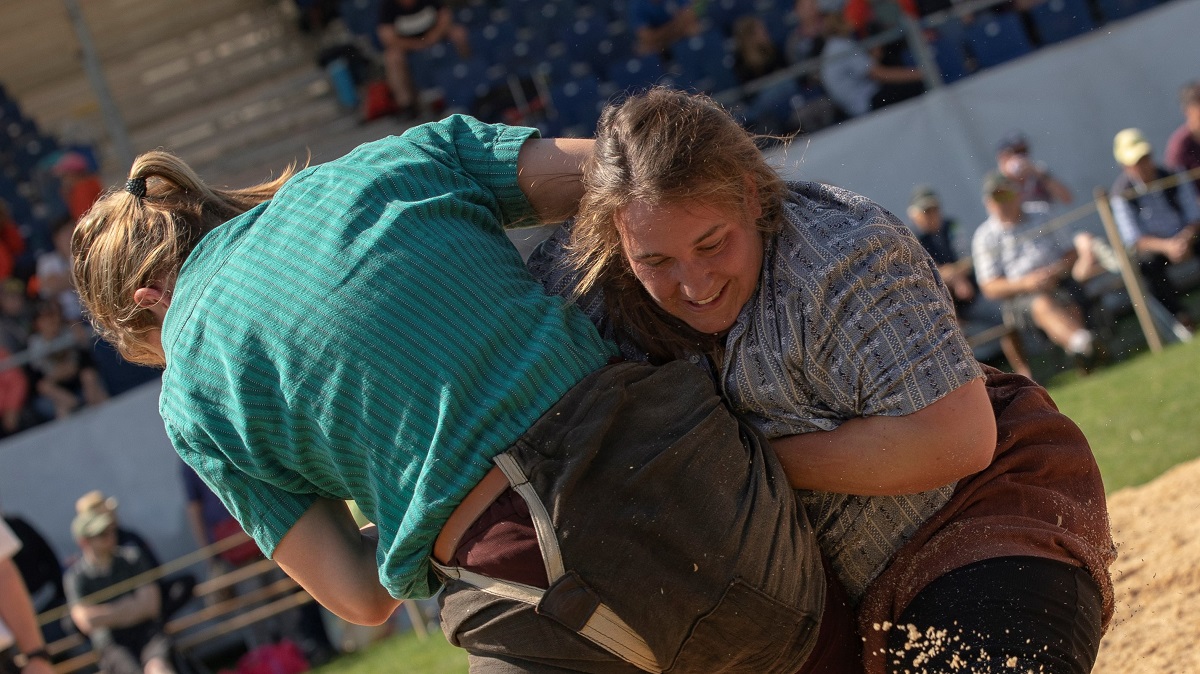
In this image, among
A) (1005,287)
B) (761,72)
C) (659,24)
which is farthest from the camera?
(659,24)

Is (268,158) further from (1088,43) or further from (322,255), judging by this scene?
(322,255)

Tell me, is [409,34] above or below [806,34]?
above

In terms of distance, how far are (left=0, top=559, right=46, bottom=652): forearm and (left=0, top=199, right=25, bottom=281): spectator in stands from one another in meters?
6.08

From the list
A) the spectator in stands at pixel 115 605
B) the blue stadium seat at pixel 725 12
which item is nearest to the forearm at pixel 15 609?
the spectator in stands at pixel 115 605

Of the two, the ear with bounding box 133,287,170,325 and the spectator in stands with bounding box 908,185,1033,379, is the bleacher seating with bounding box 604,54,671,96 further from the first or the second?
the ear with bounding box 133,287,170,325

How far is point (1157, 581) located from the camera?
3721 millimetres

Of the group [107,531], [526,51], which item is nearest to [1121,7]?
[526,51]

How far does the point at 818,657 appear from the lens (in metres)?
2.24

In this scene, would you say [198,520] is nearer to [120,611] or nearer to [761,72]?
[120,611]

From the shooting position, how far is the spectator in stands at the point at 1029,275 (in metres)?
7.95

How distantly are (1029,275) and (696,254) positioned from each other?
21.2 feet

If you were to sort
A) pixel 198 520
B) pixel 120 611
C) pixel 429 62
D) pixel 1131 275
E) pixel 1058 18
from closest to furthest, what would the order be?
1. pixel 120 611
2. pixel 1131 275
3. pixel 198 520
4. pixel 1058 18
5. pixel 429 62

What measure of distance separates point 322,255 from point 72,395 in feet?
25.5

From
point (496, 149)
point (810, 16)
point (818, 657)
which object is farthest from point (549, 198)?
point (810, 16)
